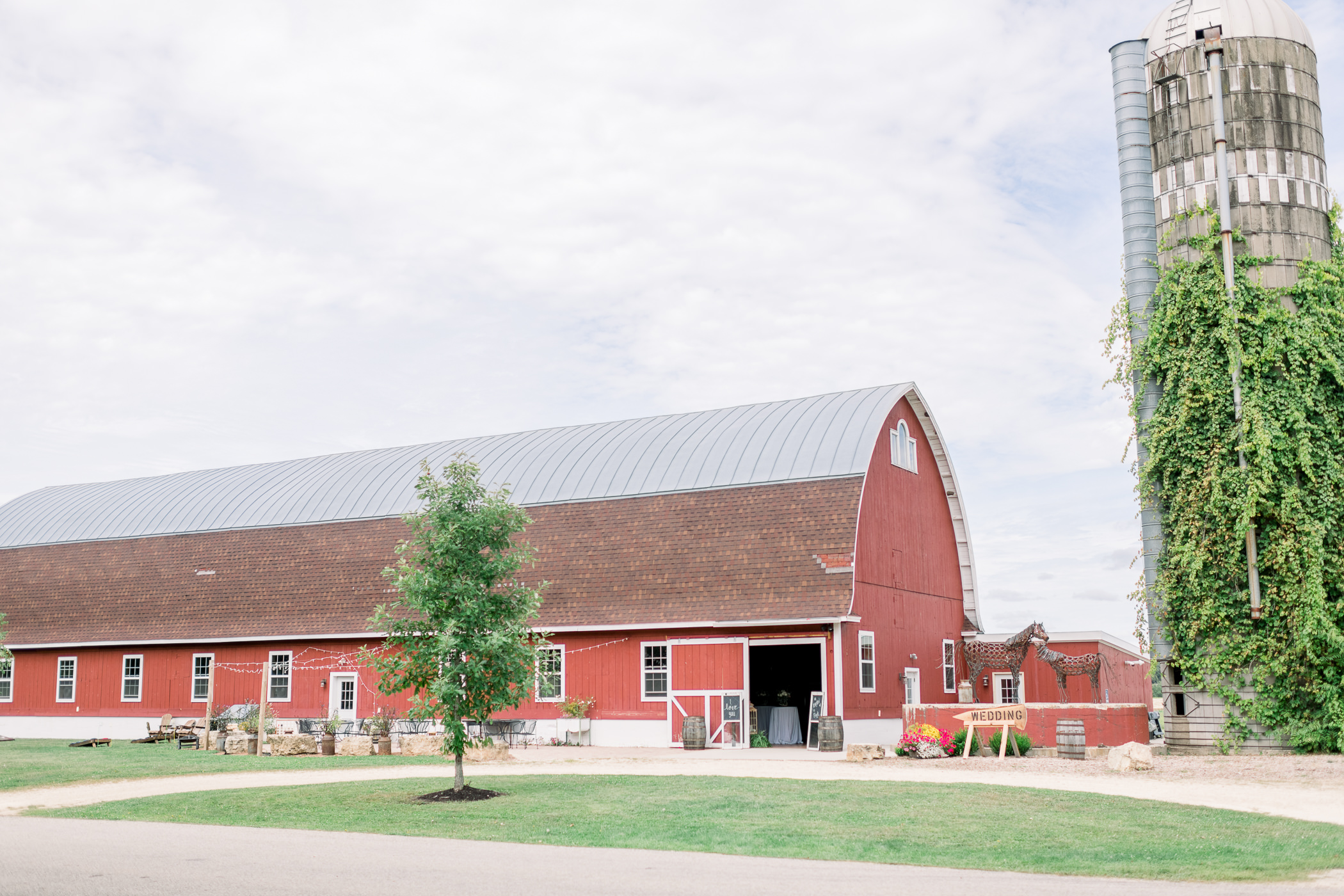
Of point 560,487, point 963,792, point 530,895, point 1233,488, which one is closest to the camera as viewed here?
point 530,895

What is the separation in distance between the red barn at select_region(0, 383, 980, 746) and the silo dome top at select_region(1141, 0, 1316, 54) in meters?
10.8

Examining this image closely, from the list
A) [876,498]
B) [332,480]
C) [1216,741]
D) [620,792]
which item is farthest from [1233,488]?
[332,480]

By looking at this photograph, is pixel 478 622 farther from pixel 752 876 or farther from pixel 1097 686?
pixel 1097 686

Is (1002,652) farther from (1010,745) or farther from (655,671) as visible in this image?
(655,671)

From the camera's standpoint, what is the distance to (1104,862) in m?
11.2

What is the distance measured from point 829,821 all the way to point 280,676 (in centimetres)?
2414

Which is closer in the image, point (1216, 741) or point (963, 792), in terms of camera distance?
point (963, 792)

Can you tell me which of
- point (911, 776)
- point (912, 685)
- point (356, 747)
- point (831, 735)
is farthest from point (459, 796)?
point (912, 685)

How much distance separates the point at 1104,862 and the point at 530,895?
545 cm

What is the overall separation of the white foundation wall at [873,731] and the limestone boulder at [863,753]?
3.41 metres

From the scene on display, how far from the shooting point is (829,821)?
1405cm

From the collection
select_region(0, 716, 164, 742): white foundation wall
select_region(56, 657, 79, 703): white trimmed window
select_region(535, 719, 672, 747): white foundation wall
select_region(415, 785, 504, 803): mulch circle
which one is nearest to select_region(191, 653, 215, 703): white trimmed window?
select_region(0, 716, 164, 742): white foundation wall

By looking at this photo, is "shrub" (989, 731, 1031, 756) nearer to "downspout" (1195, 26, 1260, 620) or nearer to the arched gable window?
"downspout" (1195, 26, 1260, 620)

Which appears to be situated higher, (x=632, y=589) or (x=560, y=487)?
(x=560, y=487)
